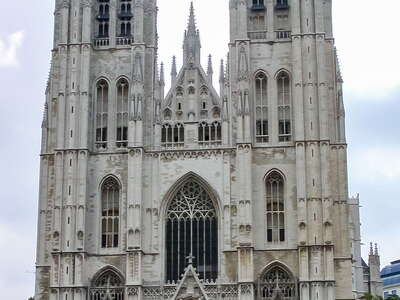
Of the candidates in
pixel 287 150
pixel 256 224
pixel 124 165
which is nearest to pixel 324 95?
pixel 287 150

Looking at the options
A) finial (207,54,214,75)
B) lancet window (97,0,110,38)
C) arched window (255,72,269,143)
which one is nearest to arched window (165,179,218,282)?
arched window (255,72,269,143)

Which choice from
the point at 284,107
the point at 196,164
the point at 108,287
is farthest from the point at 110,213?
the point at 284,107

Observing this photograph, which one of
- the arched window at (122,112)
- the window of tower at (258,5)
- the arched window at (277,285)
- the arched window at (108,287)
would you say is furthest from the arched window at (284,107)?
the arched window at (108,287)

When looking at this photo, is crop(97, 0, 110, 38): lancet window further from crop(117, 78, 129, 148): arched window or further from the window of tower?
the window of tower

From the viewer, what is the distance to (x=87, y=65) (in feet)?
187

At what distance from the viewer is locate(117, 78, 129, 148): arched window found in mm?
56656

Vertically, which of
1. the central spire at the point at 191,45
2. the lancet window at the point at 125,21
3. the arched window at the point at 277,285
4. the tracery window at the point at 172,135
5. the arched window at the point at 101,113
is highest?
the lancet window at the point at 125,21

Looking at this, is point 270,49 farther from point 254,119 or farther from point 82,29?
point 82,29

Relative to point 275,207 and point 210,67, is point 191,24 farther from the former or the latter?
point 275,207

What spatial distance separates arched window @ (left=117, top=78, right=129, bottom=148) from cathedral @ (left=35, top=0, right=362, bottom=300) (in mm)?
67

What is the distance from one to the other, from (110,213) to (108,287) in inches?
167

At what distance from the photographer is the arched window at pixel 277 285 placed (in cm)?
5253

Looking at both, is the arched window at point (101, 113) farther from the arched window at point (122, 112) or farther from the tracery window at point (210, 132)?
the tracery window at point (210, 132)

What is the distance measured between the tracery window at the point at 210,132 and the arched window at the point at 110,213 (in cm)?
550
